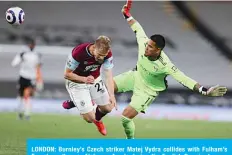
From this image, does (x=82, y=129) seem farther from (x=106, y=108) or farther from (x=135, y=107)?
(x=135, y=107)

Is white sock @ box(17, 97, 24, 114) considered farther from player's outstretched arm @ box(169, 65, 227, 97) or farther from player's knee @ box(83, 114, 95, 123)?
player's outstretched arm @ box(169, 65, 227, 97)

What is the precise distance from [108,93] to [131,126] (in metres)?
0.48

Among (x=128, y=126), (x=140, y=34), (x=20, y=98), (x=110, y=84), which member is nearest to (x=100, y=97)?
(x=110, y=84)

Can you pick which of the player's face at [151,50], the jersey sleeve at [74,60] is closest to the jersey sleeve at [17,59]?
the jersey sleeve at [74,60]

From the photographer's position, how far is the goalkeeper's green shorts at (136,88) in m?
6.21

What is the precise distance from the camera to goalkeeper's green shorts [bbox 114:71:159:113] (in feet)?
20.4

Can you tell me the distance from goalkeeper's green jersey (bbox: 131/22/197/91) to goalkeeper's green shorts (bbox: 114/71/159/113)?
6 centimetres

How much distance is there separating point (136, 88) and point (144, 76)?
6.3 inches

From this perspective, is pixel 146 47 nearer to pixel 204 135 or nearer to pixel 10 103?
pixel 204 135

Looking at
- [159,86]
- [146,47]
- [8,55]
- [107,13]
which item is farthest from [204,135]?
[8,55]

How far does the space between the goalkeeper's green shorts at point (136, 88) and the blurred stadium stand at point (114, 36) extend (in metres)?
1.41

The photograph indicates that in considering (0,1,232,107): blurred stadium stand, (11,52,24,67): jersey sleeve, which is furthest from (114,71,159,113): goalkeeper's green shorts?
(11,52,24,67): jersey sleeve

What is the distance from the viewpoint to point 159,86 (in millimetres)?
6285

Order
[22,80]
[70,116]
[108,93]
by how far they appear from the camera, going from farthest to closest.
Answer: [22,80] < [70,116] < [108,93]
